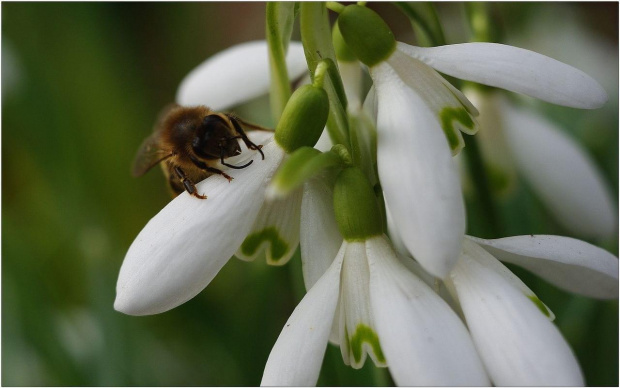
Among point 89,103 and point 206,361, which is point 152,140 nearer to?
point 206,361

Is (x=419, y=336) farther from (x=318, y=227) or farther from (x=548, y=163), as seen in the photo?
(x=548, y=163)

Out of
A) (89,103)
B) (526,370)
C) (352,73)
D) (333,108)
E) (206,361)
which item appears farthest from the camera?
(89,103)

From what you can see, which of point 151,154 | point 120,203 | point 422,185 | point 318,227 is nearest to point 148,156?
point 151,154

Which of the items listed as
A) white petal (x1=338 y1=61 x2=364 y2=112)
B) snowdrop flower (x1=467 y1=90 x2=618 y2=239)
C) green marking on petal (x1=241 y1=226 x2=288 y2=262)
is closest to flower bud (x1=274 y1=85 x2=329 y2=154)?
green marking on petal (x1=241 y1=226 x2=288 y2=262)

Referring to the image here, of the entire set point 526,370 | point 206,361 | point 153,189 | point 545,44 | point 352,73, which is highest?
point 352,73

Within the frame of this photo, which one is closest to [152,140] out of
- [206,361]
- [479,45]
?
[479,45]

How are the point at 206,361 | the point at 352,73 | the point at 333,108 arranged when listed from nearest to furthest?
the point at 333,108, the point at 352,73, the point at 206,361

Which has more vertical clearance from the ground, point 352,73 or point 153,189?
point 352,73
